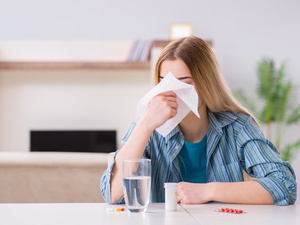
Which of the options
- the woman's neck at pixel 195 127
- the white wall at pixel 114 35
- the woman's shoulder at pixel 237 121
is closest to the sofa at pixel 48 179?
the woman's neck at pixel 195 127

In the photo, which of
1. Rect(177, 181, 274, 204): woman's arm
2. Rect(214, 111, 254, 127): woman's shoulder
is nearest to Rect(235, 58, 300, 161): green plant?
Rect(214, 111, 254, 127): woman's shoulder

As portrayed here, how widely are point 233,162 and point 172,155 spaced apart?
23 centimetres

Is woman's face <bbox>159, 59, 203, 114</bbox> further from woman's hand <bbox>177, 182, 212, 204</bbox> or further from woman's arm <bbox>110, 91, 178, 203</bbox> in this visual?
woman's hand <bbox>177, 182, 212, 204</bbox>

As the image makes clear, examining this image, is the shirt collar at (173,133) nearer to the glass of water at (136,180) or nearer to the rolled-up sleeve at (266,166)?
the rolled-up sleeve at (266,166)

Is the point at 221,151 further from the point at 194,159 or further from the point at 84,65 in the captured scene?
the point at 84,65

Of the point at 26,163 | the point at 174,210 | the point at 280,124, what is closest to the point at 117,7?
the point at 280,124

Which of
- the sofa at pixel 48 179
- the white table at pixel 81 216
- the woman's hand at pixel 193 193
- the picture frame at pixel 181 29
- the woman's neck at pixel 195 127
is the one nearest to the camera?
the white table at pixel 81 216

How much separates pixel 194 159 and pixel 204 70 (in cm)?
33

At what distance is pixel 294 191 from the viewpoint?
56.3 inches

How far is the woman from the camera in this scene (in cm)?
146

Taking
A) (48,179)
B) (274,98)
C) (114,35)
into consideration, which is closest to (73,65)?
(114,35)

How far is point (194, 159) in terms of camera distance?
1678mm

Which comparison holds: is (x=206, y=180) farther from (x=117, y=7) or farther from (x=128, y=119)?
(x=117, y=7)

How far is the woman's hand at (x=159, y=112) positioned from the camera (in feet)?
4.79
